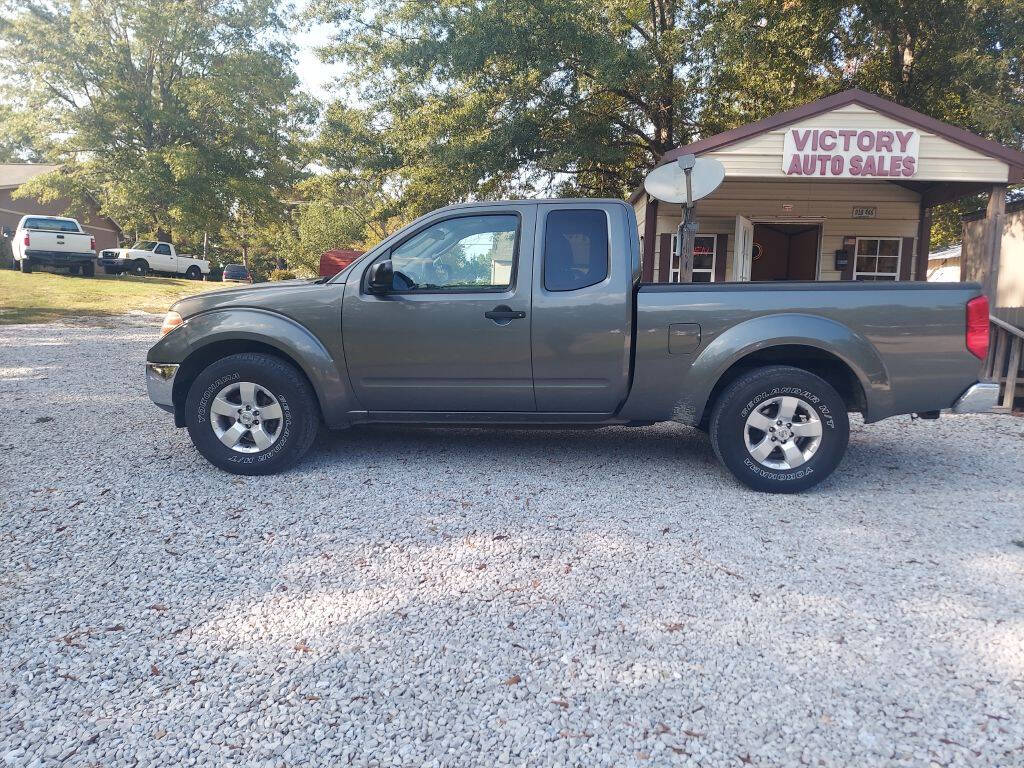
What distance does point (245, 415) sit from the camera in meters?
4.52

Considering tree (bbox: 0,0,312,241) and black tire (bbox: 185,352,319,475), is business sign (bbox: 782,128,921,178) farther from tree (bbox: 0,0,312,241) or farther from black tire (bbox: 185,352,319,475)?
tree (bbox: 0,0,312,241)

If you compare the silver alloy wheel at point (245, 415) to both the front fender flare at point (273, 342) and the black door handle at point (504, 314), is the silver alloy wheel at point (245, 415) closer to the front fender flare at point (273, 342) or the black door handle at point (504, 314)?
the front fender flare at point (273, 342)

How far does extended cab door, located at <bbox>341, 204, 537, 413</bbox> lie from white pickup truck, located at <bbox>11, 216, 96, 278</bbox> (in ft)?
79.6

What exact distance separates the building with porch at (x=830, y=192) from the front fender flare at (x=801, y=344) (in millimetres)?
6053

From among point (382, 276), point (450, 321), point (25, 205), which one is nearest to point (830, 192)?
point (450, 321)

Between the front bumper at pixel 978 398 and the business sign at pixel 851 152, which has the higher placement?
the business sign at pixel 851 152

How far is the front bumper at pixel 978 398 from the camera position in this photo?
4070mm

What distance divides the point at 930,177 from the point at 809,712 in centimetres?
1045

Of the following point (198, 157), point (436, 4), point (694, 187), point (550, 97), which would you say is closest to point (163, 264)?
point (198, 157)

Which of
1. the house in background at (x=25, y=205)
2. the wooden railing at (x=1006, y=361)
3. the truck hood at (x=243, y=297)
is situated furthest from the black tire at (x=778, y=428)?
the house in background at (x=25, y=205)

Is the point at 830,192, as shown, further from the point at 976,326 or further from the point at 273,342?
the point at 273,342

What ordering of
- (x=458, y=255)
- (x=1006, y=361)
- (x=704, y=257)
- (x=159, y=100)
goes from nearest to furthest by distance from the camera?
(x=458, y=255) < (x=1006, y=361) < (x=704, y=257) < (x=159, y=100)

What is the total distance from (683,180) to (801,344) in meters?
3.72

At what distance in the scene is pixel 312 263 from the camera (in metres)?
50.0
